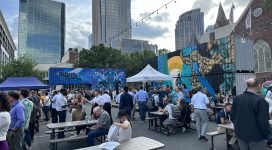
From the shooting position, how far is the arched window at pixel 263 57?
29866 mm

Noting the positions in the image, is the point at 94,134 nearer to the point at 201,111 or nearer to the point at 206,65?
the point at 201,111

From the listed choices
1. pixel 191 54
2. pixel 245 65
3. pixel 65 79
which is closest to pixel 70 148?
pixel 245 65

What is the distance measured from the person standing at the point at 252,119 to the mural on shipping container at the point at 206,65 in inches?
573

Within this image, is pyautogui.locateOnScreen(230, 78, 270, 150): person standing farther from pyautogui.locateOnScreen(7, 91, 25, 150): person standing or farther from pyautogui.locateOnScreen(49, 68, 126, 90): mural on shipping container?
pyautogui.locateOnScreen(49, 68, 126, 90): mural on shipping container

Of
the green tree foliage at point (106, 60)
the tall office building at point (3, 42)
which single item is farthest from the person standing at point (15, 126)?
the tall office building at point (3, 42)

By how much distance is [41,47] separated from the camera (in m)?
106

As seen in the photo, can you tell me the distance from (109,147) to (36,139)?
18.6ft

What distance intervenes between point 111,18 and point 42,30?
96.2 metres

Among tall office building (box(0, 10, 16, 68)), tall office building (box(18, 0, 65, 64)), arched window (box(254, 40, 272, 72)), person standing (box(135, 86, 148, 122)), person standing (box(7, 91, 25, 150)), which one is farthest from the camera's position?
tall office building (box(18, 0, 65, 64))

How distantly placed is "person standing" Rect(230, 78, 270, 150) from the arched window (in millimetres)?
30336

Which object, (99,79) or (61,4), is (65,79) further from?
(61,4)

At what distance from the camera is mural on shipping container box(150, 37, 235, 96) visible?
1794cm

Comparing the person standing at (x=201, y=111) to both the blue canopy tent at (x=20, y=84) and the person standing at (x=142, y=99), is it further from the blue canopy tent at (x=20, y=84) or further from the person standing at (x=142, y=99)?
the blue canopy tent at (x=20, y=84)

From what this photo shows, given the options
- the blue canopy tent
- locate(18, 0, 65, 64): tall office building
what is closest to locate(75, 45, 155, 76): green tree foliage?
the blue canopy tent
